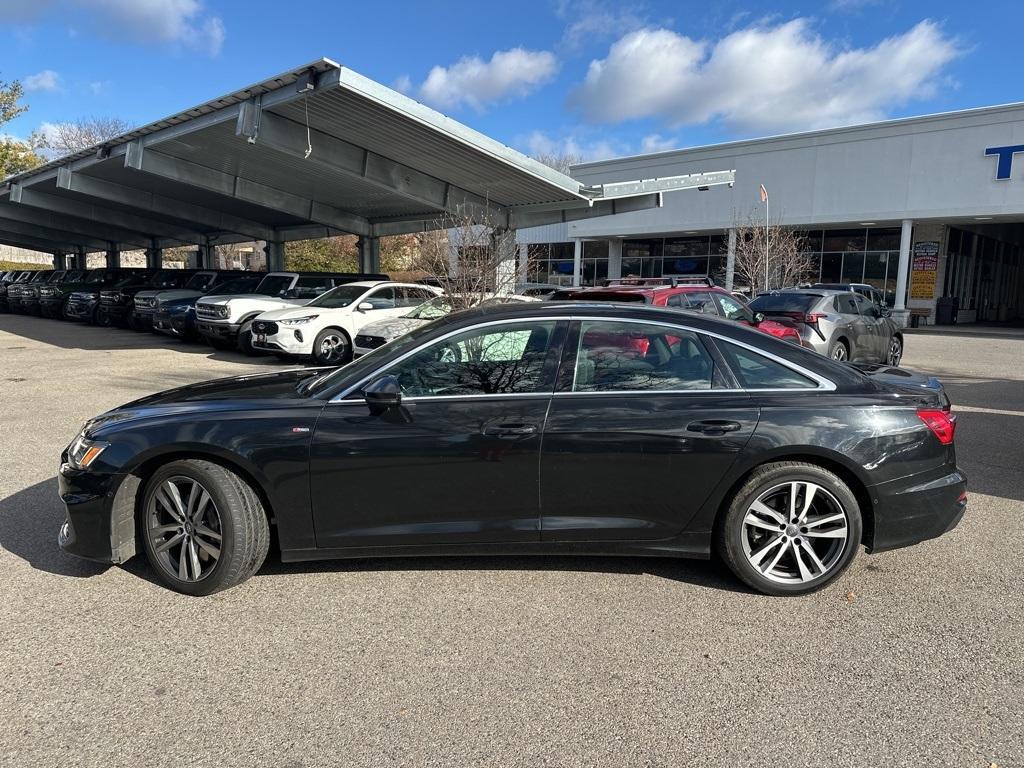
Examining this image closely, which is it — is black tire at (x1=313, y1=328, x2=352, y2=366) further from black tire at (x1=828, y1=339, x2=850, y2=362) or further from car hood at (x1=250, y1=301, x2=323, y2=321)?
black tire at (x1=828, y1=339, x2=850, y2=362)

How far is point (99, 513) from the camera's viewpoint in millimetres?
3639

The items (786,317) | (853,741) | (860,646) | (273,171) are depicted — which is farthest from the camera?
(273,171)

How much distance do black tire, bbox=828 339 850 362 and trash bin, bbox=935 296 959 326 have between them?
23334 mm

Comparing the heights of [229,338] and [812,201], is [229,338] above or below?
below

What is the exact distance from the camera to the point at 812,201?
3045 cm

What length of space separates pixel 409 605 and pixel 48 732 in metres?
1.57

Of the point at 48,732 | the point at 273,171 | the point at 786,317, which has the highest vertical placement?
the point at 273,171

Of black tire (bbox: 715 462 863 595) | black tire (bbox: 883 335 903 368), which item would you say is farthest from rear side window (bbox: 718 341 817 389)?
black tire (bbox: 883 335 903 368)

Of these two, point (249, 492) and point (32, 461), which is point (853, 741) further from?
point (32, 461)

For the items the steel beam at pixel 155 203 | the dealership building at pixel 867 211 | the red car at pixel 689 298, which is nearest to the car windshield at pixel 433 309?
the red car at pixel 689 298

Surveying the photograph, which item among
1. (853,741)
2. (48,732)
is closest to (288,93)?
(48,732)

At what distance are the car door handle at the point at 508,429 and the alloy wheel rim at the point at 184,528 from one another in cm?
151

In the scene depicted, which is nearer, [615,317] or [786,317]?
[615,317]

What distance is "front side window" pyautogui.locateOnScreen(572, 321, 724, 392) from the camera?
3730mm
